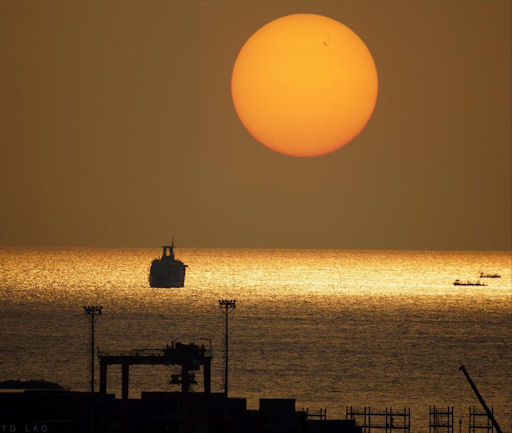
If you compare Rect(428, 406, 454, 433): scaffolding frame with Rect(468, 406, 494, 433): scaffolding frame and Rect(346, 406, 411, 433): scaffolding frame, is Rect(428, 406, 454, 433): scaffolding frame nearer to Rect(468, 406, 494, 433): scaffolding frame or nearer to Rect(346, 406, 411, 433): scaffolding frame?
Rect(468, 406, 494, 433): scaffolding frame

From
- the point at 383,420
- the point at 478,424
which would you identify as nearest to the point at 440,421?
the point at 478,424

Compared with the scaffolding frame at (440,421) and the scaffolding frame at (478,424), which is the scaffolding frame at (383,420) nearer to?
the scaffolding frame at (440,421)

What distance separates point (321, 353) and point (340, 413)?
54.9 metres

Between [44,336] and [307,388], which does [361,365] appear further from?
[44,336]

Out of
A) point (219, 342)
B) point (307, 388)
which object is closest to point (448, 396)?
point (307, 388)

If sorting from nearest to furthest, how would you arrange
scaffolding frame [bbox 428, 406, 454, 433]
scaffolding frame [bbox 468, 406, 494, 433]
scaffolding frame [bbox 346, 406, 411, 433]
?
scaffolding frame [bbox 428, 406, 454, 433] → scaffolding frame [bbox 346, 406, 411, 433] → scaffolding frame [bbox 468, 406, 494, 433]

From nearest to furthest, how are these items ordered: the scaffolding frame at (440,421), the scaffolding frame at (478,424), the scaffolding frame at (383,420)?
the scaffolding frame at (440,421) → the scaffolding frame at (383,420) → the scaffolding frame at (478,424)

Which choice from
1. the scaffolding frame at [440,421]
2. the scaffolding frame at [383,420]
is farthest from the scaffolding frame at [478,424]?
the scaffolding frame at [383,420]

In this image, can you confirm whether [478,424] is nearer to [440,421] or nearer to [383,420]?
[440,421]

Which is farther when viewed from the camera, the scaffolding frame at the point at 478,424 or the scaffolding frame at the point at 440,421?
the scaffolding frame at the point at 478,424

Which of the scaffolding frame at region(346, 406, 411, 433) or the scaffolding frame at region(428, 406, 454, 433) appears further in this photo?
the scaffolding frame at region(346, 406, 411, 433)

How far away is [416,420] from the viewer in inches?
4599

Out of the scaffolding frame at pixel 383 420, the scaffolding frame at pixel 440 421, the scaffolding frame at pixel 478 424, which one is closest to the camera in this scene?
the scaffolding frame at pixel 440 421

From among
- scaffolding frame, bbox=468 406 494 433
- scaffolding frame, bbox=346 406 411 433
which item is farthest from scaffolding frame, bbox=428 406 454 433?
scaffolding frame, bbox=346 406 411 433
